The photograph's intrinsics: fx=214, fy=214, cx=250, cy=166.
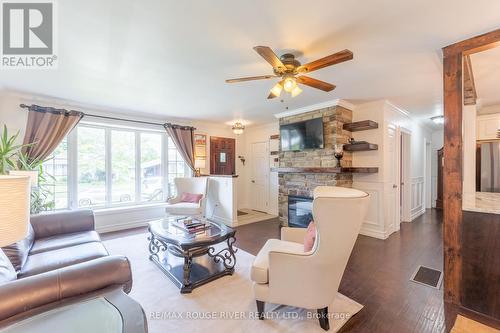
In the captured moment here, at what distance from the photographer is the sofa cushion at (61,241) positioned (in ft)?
7.32

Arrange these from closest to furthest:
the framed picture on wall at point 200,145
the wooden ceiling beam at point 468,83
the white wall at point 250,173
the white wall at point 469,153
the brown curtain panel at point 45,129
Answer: the wooden ceiling beam at point 468,83
the white wall at point 469,153
the brown curtain panel at point 45,129
the framed picture on wall at point 200,145
the white wall at point 250,173

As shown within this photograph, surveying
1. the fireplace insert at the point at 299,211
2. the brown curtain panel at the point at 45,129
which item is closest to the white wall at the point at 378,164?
the fireplace insert at the point at 299,211

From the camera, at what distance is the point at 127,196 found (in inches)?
189

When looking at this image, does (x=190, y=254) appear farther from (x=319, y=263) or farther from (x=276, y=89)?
(x=276, y=89)

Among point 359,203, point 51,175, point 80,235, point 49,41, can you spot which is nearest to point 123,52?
point 49,41

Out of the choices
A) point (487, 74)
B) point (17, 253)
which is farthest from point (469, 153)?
point (17, 253)

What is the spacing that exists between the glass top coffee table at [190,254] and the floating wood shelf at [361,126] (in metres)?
2.90

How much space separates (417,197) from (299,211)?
133 inches

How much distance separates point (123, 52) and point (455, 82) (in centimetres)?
326

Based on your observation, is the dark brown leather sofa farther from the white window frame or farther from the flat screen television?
the flat screen television

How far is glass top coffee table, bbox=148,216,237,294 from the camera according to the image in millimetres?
2311

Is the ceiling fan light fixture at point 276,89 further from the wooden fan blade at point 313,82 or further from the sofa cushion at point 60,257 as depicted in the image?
the sofa cushion at point 60,257

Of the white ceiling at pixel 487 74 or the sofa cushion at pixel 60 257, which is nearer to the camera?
the sofa cushion at pixel 60 257

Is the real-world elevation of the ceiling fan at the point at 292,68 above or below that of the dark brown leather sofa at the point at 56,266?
above
